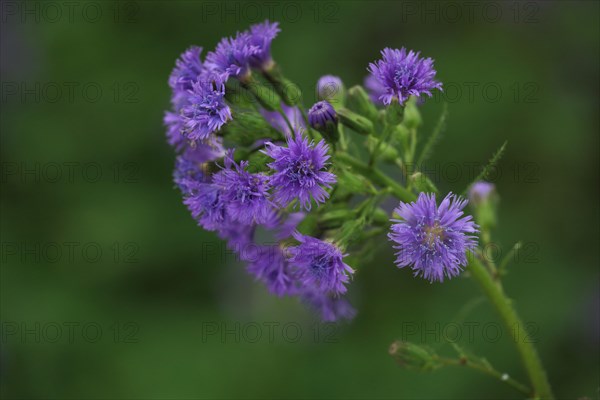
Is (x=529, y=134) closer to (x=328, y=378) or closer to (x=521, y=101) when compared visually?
(x=521, y=101)

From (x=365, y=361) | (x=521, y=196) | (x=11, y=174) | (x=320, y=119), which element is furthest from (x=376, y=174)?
(x=11, y=174)

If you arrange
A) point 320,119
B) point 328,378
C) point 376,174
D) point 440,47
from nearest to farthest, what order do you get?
point 320,119 < point 376,174 < point 328,378 < point 440,47

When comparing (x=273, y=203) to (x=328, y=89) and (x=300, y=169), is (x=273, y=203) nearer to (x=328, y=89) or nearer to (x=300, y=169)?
(x=300, y=169)

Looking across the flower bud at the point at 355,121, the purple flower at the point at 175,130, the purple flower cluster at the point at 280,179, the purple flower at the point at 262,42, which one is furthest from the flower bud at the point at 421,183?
the purple flower at the point at 175,130

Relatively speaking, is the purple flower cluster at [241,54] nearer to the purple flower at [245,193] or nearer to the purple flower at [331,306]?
the purple flower at [245,193]

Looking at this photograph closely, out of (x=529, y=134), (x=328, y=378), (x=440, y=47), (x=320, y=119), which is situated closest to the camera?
(x=320, y=119)

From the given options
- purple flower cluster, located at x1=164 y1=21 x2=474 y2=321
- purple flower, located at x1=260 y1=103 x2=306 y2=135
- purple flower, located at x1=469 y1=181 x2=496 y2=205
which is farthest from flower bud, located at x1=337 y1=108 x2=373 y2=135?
purple flower, located at x1=469 y1=181 x2=496 y2=205

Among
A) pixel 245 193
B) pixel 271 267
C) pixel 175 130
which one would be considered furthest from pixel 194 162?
pixel 271 267
